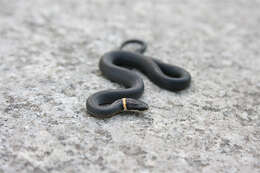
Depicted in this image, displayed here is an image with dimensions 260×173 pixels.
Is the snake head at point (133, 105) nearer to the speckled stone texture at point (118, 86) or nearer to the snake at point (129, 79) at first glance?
the snake at point (129, 79)

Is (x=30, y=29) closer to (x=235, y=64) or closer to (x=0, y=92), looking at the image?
(x=0, y=92)

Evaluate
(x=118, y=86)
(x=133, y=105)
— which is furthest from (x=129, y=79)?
(x=133, y=105)

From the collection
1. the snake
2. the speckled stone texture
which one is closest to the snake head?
the snake

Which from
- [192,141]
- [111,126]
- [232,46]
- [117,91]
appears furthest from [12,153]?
[232,46]

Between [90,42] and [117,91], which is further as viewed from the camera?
[90,42]

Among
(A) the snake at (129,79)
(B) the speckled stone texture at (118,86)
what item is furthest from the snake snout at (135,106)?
(B) the speckled stone texture at (118,86)

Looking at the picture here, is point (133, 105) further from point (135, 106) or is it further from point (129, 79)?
point (129, 79)
